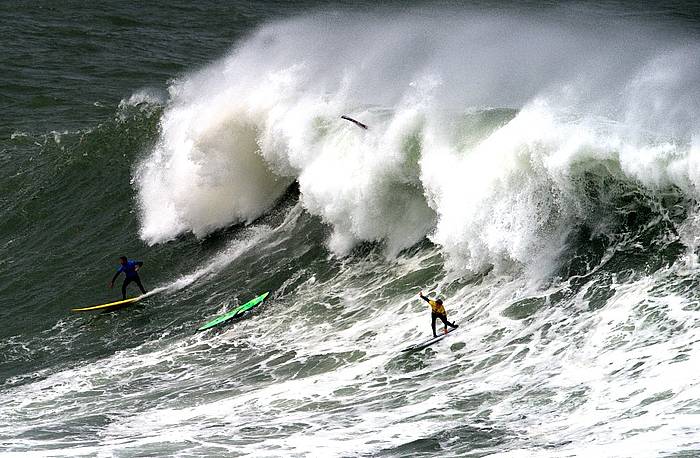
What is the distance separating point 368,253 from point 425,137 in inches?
90.7

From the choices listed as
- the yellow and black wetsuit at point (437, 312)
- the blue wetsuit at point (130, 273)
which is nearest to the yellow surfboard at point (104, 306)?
the blue wetsuit at point (130, 273)

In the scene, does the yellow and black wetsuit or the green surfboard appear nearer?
the yellow and black wetsuit

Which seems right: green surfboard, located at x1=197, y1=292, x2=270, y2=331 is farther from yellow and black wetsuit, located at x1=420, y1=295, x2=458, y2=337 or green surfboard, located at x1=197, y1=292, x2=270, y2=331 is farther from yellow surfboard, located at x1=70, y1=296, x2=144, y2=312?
yellow and black wetsuit, located at x1=420, y1=295, x2=458, y2=337

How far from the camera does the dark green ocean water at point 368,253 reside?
12328 mm

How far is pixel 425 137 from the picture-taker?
60.1 feet

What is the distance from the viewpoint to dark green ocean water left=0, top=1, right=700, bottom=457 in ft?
40.4

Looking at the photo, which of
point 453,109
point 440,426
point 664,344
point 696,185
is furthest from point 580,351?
point 453,109

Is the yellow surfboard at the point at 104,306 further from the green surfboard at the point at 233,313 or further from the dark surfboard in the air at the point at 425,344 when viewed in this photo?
the dark surfboard in the air at the point at 425,344

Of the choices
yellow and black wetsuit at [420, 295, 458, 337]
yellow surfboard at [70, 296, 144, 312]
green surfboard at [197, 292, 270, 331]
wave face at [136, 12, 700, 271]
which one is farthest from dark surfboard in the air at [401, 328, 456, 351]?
yellow surfboard at [70, 296, 144, 312]

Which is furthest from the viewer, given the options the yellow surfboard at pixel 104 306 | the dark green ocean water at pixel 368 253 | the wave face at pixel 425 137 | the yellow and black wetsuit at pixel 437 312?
the yellow surfboard at pixel 104 306

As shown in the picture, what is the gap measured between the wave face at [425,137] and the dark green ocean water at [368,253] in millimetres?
53

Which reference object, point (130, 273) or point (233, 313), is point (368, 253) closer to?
point (233, 313)

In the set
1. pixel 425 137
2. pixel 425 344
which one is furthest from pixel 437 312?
pixel 425 137

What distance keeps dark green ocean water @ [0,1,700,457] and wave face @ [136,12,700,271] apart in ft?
0.17
